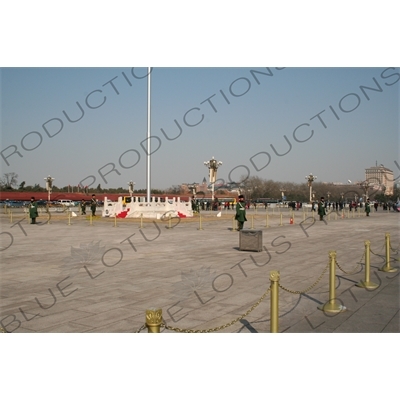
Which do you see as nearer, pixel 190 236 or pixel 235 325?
pixel 235 325

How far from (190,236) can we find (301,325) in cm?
1313

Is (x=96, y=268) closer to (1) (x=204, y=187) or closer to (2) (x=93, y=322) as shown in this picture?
(2) (x=93, y=322)

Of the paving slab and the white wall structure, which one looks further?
the white wall structure

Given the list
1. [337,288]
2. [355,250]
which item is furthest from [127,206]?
[337,288]

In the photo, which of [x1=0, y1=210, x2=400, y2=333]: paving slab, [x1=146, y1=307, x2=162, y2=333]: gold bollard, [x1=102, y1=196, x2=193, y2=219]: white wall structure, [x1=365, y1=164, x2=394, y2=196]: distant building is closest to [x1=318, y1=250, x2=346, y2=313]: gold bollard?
[x1=0, y1=210, x2=400, y2=333]: paving slab

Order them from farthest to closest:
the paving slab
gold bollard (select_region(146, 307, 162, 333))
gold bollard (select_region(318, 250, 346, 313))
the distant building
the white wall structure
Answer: the distant building < the white wall structure < gold bollard (select_region(318, 250, 346, 313)) < the paving slab < gold bollard (select_region(146, 307, 162, 333))

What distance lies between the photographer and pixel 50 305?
7254 mm

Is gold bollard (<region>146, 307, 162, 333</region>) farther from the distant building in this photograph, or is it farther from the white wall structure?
the distant building

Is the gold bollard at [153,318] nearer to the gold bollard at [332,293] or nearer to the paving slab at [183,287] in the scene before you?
the paving slab at [183,287]

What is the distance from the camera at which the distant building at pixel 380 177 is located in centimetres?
11344

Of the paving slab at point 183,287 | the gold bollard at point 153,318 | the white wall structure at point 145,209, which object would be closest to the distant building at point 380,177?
the white wall structure at point 145,209

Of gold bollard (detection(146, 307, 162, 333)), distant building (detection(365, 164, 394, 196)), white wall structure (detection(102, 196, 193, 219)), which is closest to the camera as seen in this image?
gold bollard (detection(146, 307, 162, 333))

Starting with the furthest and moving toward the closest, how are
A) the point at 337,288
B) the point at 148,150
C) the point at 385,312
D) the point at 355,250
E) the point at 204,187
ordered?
the point at 204,187 < the point at 148,150 < the point at 355,250 < the point at 337,288 < the point at 385,312

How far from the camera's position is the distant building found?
11344 cm
